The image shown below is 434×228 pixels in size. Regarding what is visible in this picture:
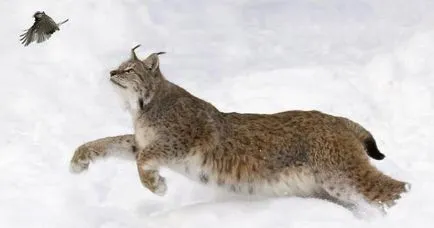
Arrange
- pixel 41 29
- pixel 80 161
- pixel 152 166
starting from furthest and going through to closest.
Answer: pixel 41 29 → pixel 80 161 → pixel 152 166

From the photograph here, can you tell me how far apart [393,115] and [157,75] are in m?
2.65

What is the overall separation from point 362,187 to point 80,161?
2.07 meters

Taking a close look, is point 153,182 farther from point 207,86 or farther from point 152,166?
point 207,86

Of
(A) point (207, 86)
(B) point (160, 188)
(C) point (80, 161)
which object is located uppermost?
(A) point (207, 86)

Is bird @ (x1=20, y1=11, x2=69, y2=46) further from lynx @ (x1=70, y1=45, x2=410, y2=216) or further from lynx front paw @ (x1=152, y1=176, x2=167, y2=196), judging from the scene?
lynx front paw @ (x1=152, y1=176, x2=167, y2=196)

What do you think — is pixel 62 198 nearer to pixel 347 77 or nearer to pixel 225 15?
pixel 347 77

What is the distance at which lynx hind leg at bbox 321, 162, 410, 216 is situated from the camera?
722 centimetres

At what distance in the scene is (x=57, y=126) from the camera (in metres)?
9.18

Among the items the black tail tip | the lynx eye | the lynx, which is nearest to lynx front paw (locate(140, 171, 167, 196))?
the lynx

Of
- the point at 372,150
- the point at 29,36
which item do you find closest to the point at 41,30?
the point at 29,36

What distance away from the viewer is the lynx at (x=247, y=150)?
728 centimetres

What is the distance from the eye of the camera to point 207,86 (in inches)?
412

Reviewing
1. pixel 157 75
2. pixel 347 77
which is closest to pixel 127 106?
pixel 157 75

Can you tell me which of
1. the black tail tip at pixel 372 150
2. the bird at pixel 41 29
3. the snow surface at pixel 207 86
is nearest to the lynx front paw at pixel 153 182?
Result: the snow surface at pixel 207 86
